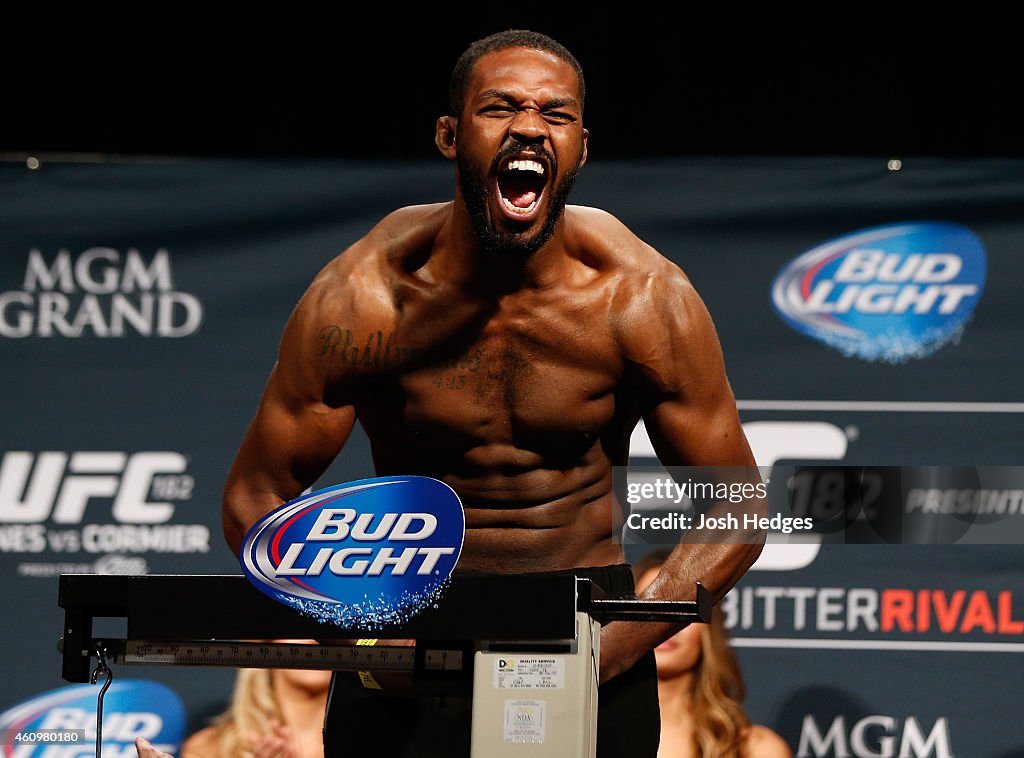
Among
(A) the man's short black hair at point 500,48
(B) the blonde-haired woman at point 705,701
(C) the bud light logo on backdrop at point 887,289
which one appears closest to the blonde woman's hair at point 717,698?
(B) the blonde-haired woman at point 705,701

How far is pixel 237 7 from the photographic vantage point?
9.27ft

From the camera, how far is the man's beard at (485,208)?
1872mm

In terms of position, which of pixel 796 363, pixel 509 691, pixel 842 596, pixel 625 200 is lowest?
pixel 509 691

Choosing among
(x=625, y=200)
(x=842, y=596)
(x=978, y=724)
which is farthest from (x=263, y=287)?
(x=978, y=724)

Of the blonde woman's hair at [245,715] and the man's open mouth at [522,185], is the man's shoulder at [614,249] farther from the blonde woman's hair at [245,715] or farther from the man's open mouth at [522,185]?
the blonde woman's hair at [245,715]

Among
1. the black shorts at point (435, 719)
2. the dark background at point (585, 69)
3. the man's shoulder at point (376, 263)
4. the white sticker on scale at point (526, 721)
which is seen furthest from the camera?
the dark background at point (585, 69)

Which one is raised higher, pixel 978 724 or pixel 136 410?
pixel 136 410

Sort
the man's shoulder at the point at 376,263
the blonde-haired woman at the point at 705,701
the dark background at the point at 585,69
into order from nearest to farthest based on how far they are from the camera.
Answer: the man's shoulder at the point at 376,263 < the blonde-haired woman at the point at 705,701 < the dark background at the point at 585,69

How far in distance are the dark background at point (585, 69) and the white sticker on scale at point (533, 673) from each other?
5.97ft

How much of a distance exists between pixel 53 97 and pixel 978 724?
83.3 inches

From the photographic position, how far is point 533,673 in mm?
1063

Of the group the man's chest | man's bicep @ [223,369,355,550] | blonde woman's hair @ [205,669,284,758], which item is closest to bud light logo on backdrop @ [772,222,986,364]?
the man's chest

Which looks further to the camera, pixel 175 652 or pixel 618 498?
pixel 618 498

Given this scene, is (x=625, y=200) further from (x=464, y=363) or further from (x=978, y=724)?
(x=978, y=724)
